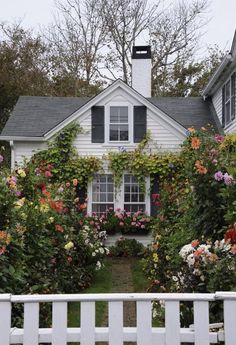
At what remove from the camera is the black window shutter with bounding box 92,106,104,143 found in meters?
13.4

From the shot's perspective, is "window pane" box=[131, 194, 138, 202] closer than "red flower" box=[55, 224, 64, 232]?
No

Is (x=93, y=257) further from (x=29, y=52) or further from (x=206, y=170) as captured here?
(x=29, y=52)

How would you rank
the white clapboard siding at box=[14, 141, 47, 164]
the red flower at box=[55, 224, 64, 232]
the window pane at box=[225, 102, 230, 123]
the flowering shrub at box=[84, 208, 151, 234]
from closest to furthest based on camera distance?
the red flower at box=[55, 224, 64, 232] → the flowering shrub at box=[84, 208, 151, 234] → the white clapboard siding at box=[14, 141, 47, 164] → the window pane at box=[225, 102, 230, 123]

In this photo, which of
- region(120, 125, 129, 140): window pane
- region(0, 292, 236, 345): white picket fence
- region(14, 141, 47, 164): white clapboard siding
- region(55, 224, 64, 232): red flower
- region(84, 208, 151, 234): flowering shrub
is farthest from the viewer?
region(120, 125, 129, 140): window pane

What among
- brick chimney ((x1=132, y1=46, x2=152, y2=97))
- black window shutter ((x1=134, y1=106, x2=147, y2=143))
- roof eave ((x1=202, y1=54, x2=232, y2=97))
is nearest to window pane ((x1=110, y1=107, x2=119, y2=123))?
black window shutter ((x1=134, y1=106, x2=147, y2=143))

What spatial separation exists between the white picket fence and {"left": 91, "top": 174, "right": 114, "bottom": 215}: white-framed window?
10.9m

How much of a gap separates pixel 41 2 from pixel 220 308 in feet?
78.5

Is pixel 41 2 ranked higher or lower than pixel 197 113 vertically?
higher

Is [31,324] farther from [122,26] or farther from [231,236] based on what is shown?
[122,26]

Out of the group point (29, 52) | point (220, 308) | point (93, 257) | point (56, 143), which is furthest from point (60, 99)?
A: point (220, 308)

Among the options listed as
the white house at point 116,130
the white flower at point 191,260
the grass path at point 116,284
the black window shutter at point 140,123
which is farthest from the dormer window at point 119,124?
the white flower at point 191,260

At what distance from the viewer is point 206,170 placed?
495 centimetres

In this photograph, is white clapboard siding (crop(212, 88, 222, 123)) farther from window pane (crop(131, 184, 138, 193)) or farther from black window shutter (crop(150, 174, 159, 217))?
window pane (crop(131, 184, 138, 193))

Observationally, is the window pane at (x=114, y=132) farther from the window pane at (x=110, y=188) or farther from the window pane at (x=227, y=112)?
the window pane at (x=227, y=112)
